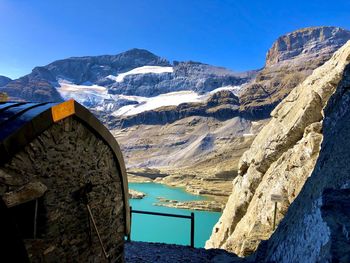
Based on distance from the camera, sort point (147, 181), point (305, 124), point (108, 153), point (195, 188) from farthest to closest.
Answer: point (147, 181) < point (195, 188) < point (305, 124) < point (108, 153)

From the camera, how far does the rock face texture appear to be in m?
15.0

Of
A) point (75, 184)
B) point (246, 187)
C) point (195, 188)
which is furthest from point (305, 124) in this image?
point (195, 188)

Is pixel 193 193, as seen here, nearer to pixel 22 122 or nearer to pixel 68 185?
pixel 68 185

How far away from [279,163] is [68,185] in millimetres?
12805

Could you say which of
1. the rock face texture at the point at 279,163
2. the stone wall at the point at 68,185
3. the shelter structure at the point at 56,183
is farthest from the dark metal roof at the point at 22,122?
the rock face texture at the point at 279,163

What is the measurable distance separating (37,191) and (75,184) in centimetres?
127

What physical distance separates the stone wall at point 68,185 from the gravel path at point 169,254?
3023mm

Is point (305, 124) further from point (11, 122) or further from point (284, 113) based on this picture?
point (11, 122)

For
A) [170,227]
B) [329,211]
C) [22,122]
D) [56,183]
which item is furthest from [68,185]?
[170,227]

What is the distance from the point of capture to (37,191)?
20.2 feet

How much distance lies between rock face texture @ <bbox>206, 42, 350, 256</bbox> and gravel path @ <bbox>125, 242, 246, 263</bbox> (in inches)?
42.8

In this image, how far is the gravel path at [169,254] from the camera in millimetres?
12000

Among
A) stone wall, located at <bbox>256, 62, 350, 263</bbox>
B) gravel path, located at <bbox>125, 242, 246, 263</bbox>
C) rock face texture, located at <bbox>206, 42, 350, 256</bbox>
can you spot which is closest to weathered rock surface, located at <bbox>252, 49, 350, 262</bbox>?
stone wall, located at <bbox>256, 62, 350, 263</bbox>

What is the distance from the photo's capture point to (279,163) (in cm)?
1780
